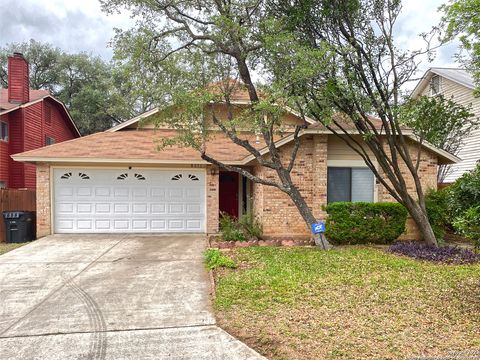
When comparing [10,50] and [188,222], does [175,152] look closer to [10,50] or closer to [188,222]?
[188,222]

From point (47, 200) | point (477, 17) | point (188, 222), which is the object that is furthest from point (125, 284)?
point (477, 17)

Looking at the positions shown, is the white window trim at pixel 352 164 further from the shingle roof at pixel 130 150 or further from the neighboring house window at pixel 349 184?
the shingle roof at pixel 130 150

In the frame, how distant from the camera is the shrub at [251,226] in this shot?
36.2 feet

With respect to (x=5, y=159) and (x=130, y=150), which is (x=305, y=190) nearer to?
(x=130, y=150)

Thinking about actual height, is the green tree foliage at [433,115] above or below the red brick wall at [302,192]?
above

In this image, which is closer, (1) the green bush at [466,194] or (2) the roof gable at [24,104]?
(1) the green bush at [466,194]

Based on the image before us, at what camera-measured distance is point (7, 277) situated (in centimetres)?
741

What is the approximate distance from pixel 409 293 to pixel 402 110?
466 centimetres

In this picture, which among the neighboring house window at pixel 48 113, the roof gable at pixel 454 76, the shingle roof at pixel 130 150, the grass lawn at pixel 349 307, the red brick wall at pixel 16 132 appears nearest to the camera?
the grass lawn at pixel 349 307

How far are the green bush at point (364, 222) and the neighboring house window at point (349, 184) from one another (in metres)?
0.93

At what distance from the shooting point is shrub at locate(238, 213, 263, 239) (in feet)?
36.2

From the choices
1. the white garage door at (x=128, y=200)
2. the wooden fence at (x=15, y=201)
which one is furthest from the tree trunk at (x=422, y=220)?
the wooden fence at (x=15, y=201)

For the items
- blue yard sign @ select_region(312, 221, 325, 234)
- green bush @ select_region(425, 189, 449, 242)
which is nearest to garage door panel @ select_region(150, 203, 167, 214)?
blue yard sign @ select_region(312, 221, 325, 234)

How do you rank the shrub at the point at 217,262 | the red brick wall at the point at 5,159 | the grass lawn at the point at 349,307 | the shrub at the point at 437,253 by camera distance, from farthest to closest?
the red brick wall at the point at 5,159
the shrub at the point at 437,253
the shrub at the point at 217,262
the grass lawn at the point at 349,307
